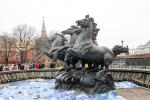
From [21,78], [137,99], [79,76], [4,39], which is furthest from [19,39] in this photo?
[137,99]

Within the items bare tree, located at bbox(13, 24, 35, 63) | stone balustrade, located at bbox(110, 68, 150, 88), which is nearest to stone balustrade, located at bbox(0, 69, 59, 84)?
stone balustrade, located at bbox(110, 68, 150, 88)

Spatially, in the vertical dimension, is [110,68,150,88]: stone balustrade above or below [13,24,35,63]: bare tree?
below

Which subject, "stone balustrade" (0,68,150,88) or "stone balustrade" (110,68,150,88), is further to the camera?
"stone balustrade" (0,68,150,88)

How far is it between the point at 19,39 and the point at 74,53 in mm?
47320

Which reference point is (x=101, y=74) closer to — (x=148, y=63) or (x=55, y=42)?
(x=55, y=42)

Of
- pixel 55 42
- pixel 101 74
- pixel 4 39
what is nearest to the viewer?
pixel 101 74

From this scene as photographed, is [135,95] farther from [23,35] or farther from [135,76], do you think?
[23,35]

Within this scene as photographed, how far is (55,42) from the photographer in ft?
57.9

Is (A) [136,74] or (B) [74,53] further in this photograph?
(A) [136,74]

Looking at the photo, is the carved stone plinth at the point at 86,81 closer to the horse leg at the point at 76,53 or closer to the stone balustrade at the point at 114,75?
the horse leg at the point at 76,53

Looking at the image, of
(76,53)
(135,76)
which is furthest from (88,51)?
(135,76)

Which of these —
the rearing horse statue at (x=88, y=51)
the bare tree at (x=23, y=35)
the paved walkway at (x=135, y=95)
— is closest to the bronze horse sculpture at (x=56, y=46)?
the rearing horse statue at (x=88, y=51)

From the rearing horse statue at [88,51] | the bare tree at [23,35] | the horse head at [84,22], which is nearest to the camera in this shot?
the rearing horse statue at [88,51]

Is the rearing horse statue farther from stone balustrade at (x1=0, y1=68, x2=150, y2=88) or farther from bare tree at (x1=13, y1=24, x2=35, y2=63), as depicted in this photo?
bare tree at (x1=13, y1=24, x2=35, y2=63)
